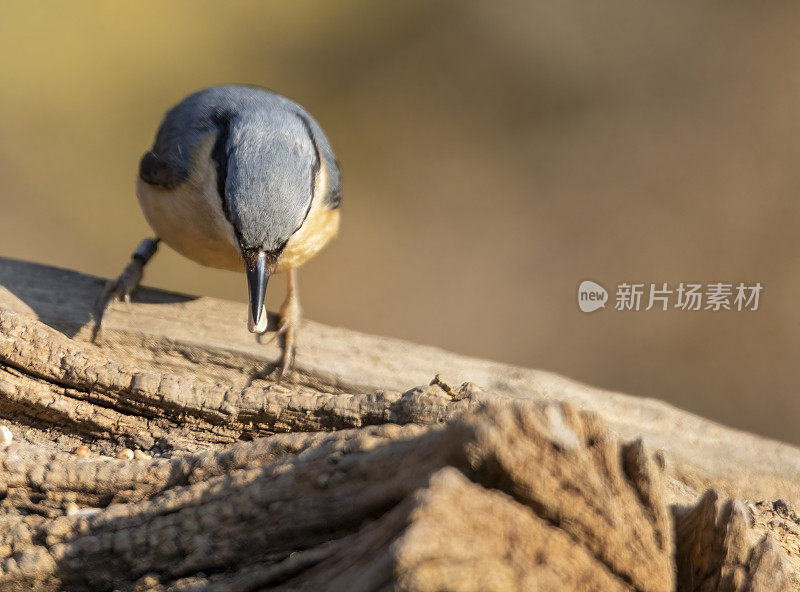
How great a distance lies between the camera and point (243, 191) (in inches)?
110

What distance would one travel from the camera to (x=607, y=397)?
323cm

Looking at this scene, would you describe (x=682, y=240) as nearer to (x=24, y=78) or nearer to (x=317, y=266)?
(x=317, y=266)

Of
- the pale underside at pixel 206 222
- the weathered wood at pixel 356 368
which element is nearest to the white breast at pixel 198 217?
the pale underside at pixel 206 222

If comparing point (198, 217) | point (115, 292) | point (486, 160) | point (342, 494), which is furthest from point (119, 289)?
point (486, 160)

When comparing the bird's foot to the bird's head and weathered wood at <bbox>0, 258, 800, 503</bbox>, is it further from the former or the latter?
the bird's head

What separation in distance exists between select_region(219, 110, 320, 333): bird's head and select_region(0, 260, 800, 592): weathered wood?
1.76 ft

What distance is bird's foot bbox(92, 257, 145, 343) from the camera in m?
3.09

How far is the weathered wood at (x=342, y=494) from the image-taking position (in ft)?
4.75

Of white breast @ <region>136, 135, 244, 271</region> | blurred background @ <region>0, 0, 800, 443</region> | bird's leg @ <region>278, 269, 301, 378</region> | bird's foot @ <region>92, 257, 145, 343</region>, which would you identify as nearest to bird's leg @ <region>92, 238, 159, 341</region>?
bird's foot @ <region>92, 257, 145, 343</region>

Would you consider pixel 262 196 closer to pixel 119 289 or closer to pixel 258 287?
pixel 258 287

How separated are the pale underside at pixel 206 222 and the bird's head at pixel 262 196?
10cm

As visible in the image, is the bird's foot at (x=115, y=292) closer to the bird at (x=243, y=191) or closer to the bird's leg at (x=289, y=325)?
the bird at (x=243, y=191)

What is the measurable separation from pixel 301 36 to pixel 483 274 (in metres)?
2.41

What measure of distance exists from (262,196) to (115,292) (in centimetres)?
84
